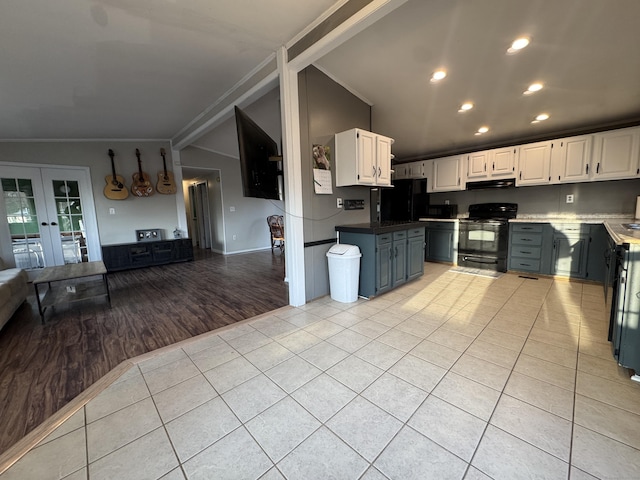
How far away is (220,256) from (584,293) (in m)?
6.70

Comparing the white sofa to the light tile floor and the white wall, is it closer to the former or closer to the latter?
the light tile floor

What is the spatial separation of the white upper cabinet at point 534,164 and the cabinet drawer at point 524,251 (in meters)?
1.04

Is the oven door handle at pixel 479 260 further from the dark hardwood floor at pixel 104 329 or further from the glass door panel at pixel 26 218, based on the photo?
the glass door panel at pixel 26 218

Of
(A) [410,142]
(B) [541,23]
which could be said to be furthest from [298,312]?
(A) [410,142]

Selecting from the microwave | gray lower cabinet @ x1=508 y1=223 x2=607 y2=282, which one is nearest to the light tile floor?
gray lower cabinet @ x1=508 y1=223 x2=607 y2=282

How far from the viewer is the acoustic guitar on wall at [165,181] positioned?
546 cm

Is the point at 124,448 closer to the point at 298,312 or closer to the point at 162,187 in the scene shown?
the point at 298,312

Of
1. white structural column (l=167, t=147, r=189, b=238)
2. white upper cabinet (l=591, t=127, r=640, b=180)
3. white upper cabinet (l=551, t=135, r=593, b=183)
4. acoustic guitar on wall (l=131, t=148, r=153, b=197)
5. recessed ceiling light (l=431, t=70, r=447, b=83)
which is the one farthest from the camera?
white structural column (l=167, t=147, r=189, b=238)

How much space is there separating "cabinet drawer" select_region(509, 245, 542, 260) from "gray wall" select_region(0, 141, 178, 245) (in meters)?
6.70

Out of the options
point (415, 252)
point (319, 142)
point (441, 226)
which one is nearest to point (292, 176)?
point (319, 142)

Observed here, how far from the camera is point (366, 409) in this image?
4.63 ft

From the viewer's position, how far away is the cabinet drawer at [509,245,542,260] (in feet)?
12.9

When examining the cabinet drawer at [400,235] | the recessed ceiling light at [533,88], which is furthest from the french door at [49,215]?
the recessed ceiling light at [533,88]

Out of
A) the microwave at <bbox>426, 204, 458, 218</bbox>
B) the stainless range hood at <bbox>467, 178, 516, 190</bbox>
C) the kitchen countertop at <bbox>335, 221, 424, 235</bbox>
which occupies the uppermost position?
the stainless range hood at <bbox>467, 178, 516, 190</bbox>
